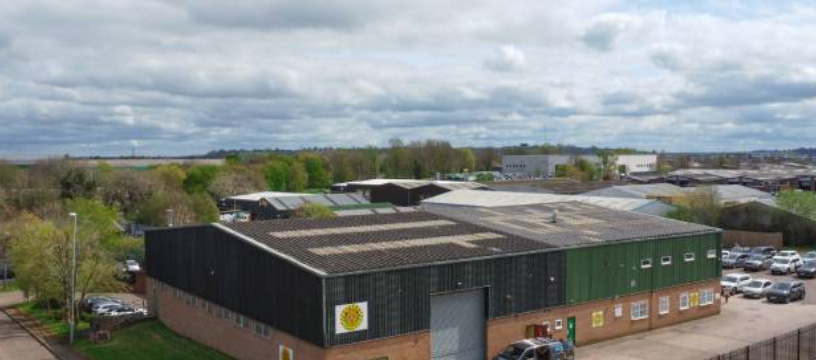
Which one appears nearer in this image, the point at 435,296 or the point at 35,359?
the point at 435,296

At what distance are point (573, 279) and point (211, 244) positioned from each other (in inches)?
690

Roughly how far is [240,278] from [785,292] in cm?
3433

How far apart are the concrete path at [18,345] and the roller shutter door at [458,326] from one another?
20.2 meters

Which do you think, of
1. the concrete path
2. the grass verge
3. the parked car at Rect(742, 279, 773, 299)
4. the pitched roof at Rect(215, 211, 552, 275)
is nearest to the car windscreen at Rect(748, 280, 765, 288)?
the parked car at Rect(742, 279, 773, 299)

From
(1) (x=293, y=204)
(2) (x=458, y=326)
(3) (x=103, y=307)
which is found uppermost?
(1) (x=293, y=204)

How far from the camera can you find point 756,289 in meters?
48.0

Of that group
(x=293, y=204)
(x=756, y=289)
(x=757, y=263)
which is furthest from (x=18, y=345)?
(x=757, y=263)

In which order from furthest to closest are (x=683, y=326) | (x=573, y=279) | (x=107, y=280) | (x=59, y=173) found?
(x=59, y=173) → (x=107, y=280) → (x=683, y=326) → (x=573, y=279)

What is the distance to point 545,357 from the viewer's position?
2992 cm

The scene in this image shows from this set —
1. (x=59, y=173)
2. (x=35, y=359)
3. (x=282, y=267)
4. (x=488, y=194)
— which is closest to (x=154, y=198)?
(x=59, y=173)

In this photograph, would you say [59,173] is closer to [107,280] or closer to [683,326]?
[107,280]

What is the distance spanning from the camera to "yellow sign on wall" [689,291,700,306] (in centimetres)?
4067

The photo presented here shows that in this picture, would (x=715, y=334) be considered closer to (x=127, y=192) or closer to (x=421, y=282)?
(x=421, y=282)

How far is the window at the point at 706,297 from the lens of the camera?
41.3 metres
